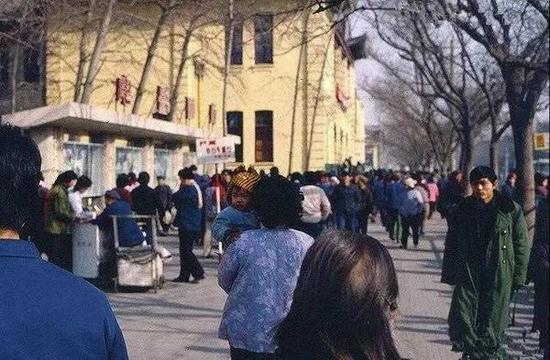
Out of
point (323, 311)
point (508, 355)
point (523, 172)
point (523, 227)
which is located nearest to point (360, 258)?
point (323, 311)

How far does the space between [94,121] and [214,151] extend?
10.3 ft

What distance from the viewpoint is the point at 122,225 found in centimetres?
1227

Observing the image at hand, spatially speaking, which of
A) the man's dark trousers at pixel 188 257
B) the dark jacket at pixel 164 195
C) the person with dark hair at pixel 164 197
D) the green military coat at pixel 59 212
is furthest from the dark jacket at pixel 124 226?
the dark jacket at pixel 164 195

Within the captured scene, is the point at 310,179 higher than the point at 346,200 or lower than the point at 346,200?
higher

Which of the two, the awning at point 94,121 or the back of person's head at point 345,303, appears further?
the awning at point 94,121

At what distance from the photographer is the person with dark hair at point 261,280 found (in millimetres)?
4570

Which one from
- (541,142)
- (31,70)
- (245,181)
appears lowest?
(245,181)

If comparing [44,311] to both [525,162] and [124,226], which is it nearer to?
[124,226]

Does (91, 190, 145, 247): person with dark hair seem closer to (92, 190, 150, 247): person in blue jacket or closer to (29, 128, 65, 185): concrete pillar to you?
(92, 190, 150, 247): person in blue jacket

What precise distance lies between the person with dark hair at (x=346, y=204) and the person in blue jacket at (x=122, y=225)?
6.88 meters

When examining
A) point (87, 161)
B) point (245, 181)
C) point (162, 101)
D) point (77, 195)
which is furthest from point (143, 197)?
point (162, 101)

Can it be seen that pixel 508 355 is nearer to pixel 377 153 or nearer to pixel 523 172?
pixel 523 172

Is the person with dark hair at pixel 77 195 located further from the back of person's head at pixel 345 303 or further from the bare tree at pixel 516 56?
the back of person's head at pixel 345 303

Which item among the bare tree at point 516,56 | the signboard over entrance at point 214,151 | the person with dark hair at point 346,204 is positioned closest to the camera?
the bare tree at point 516,56
